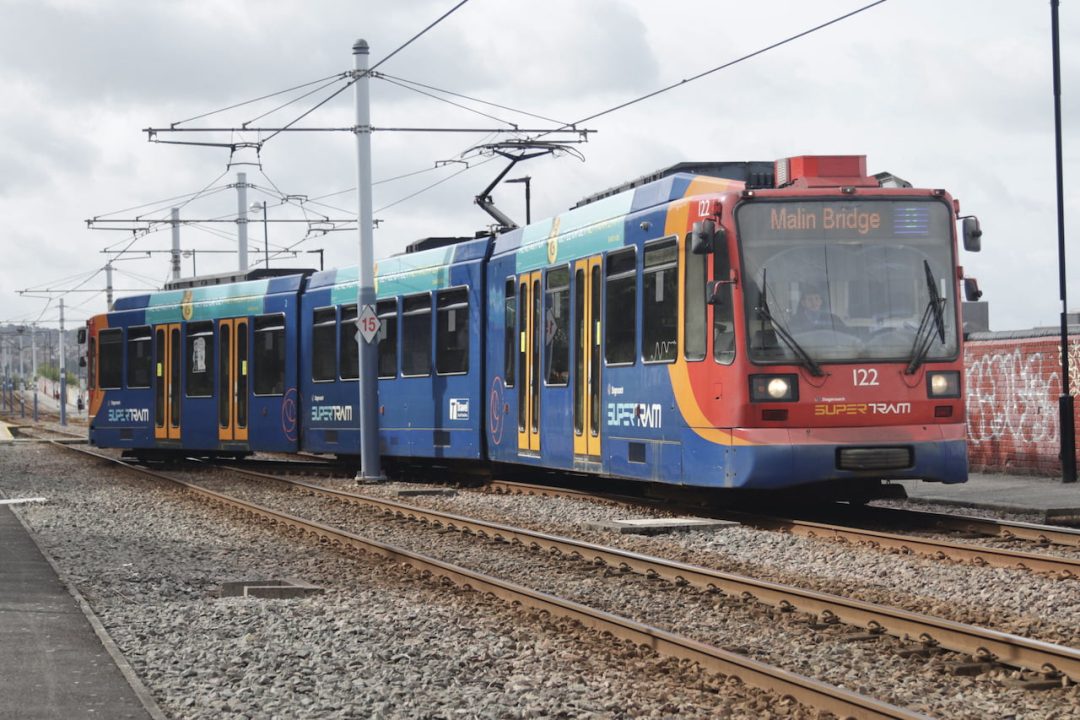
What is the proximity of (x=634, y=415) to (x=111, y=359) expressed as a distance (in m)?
17.1

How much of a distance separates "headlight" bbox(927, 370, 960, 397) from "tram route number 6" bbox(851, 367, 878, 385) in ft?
1.88

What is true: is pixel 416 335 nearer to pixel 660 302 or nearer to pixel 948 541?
pixel 660 302

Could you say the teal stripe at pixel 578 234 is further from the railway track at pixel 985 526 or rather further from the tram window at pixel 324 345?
the tram window at pixel 324 345

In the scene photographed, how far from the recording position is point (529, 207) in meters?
40.8

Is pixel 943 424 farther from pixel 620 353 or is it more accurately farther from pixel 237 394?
pixel 237 394

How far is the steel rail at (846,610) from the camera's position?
25.3 feet

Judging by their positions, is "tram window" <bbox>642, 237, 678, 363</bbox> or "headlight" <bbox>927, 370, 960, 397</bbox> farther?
"tram window" <bbox>642, 237, 678, 363</bbox>

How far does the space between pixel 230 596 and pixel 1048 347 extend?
47.4ft

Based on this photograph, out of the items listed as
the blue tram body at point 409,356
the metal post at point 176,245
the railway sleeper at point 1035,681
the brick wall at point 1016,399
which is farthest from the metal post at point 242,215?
the railway sleeper at point 1035,681

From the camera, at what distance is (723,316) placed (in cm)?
1408

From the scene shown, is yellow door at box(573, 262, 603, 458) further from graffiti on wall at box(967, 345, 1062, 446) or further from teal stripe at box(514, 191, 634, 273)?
graffiti on wall at box(967, 345, 1062, 446)

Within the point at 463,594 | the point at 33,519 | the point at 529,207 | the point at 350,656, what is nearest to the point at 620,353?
the point at 463,594

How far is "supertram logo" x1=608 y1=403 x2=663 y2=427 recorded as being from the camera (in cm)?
1533

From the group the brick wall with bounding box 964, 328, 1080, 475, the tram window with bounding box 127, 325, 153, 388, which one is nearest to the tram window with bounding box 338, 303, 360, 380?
the tram window with bounding box 127, 325, 153, 388
